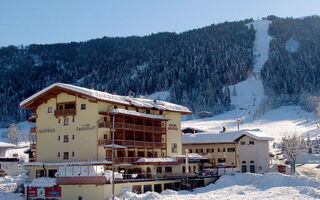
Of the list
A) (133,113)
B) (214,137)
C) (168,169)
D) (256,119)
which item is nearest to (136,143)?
(133,113)

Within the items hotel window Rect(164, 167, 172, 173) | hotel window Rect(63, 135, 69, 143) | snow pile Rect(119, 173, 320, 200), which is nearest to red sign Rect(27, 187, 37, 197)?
hotel window Rect(63, 135, 69, 143)

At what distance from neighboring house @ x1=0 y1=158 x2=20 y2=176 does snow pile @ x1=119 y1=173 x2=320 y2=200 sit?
40.7 m

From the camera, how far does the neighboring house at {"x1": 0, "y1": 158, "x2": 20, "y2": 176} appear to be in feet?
271

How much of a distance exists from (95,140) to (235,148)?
92.5 ft

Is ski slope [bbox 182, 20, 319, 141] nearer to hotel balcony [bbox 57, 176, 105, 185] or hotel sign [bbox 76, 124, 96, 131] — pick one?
hotel sign [bbox 76, 124, 96, 131]

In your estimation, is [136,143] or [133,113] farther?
[136,143]

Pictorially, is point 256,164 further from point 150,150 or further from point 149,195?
point 149,195

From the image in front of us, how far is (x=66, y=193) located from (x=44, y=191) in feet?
10.4

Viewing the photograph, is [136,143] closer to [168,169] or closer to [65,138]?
[168,169]

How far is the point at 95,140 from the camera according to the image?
185 feet

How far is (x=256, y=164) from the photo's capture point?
2660 inches

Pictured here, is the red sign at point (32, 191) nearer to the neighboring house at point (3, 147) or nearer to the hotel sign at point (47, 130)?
the hotel sign at point (47, 130)

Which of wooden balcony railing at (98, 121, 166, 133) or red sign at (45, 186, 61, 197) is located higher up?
wooden balcony railing at (98, 121, 166, 133)

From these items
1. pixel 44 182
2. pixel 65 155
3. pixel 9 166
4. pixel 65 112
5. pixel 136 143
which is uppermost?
pixel 65 112
